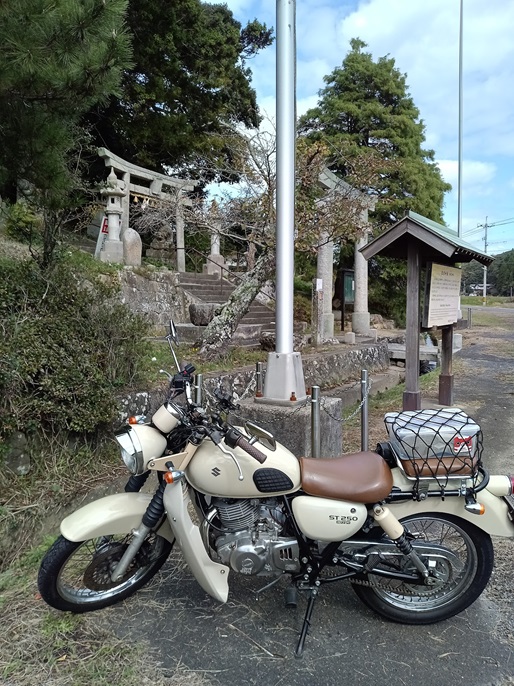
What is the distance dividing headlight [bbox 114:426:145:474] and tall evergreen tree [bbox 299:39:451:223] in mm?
15232

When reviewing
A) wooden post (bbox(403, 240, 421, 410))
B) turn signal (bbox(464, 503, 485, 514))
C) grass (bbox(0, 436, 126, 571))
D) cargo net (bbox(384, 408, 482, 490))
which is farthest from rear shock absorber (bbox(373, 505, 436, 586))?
wooden post (bbox(403, 240, 421, 410))

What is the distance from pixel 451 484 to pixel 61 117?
373 cm

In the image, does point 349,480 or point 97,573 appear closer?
point 349,480

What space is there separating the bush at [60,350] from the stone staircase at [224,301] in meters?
3.79

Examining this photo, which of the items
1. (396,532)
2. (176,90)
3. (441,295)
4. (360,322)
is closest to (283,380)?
(396,532)

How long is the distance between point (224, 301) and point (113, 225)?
3.36 meters

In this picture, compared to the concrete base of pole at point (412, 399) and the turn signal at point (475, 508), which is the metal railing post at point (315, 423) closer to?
the turn signal at point (475, 508)

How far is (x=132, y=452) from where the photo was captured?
207 centimetres

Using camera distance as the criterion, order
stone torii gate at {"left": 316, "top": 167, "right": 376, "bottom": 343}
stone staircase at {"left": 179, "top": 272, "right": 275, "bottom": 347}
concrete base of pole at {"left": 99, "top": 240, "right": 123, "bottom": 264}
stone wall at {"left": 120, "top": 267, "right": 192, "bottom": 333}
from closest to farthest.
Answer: stone torii gate at {"left": 316, "top": 167, "right": 376, "bottom": 343} < stone staircase at {"left": 179, "top": 272, "right": 275, "bottom": 347} < stone wall at {"left": 120, "top": 267, "right": 192, "bottom": 333} < concrete base of pole at {"left": 99, "top": 240, "right": 123, "bottom": 264}

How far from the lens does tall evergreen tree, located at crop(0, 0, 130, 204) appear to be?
2.90 metres

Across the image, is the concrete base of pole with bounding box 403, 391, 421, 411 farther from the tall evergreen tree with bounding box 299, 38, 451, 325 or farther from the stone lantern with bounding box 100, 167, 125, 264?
the tall evergreen tree with bounding box 299, 38, 451, 325

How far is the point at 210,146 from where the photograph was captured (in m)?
15.7

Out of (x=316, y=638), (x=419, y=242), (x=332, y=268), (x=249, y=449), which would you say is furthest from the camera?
(x=332, y=268)

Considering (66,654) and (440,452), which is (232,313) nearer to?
(440,452)
